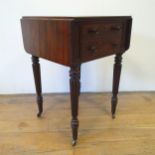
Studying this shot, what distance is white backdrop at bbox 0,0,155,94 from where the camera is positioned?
171 cm

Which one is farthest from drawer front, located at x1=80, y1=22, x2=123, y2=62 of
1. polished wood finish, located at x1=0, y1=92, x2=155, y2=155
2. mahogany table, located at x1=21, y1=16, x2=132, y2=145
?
polished wood finish, located at x1=0, y1=92, x2=155, y2=155

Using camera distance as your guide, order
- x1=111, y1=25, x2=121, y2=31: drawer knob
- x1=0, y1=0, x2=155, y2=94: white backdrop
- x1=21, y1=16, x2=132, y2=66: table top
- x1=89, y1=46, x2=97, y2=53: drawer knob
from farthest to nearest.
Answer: x1=0, y1=0, x2=155, y2=94: white backdrop → x1=111, y1=25, x2=121, y2=31: drawer knob → x1=89, y1=46, x2=97, y2=53: drawer knob → x1=21, y1=16, x2=132, y2=66: table top

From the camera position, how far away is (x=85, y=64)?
191cm

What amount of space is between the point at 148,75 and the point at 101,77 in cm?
50

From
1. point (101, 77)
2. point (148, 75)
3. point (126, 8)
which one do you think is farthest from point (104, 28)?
point (148, 75)

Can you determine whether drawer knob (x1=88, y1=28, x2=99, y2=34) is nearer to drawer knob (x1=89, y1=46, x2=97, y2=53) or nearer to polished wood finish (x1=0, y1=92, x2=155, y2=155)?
drawer knob (x1=89, y1=46, x2=97, y2=53)

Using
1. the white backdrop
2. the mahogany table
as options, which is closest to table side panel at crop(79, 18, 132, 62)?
the mahogany table

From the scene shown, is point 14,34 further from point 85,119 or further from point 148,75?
point 148,75

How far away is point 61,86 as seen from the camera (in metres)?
1.99

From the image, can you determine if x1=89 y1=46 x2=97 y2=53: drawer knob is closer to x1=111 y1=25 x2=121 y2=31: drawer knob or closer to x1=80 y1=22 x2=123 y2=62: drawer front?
x1=80 y1=22 x2=123 y2=62: drawer front

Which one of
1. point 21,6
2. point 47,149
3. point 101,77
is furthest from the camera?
point 101,77

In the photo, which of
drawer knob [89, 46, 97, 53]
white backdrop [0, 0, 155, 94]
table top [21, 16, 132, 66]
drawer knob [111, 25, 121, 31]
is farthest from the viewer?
white backdrop [0, 0, 155, 94]

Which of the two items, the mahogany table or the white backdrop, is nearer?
the mahogany table

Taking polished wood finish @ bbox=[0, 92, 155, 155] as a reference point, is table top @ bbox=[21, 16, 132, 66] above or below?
above
